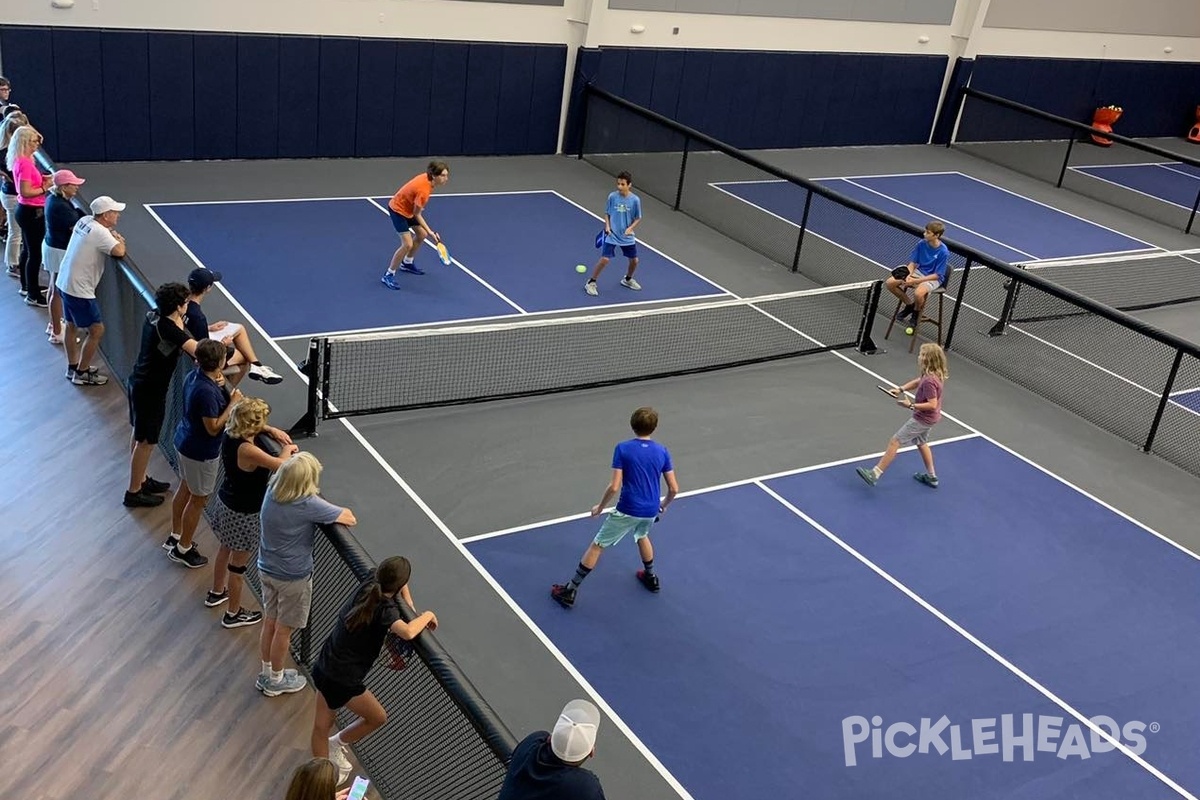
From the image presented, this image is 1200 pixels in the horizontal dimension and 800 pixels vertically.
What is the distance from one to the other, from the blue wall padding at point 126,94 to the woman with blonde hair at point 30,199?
471 cm

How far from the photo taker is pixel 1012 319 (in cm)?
1620

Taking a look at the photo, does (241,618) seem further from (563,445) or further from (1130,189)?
(1130,189)

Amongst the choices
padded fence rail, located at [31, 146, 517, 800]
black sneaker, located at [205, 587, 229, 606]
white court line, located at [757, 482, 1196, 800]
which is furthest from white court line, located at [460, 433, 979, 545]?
padded fence rail, located at [31, 146, 517, 800]

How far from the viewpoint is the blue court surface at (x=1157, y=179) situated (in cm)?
2538

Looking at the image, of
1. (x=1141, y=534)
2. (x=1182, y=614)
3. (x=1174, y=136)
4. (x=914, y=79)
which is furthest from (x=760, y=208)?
(x=1174, y=136)

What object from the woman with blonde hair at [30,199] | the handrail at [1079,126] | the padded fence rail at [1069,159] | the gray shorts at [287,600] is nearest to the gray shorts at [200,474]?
the gray shorts at [287,600]

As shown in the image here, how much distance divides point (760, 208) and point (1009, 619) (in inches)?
449

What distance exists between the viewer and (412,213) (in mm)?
14500

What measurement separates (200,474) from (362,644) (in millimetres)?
2637

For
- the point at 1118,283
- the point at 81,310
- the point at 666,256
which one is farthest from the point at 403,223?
the point at 1118,283

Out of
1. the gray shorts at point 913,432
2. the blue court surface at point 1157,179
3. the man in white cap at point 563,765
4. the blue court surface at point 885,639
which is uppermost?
the man in white cap at point 563,765

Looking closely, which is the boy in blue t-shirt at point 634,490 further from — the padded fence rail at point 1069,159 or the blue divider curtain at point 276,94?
the padded fence rail at point 1069,159

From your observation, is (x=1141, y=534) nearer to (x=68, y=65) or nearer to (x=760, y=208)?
(x=760, y=208)

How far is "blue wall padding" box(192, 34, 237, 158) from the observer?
58.0ft
